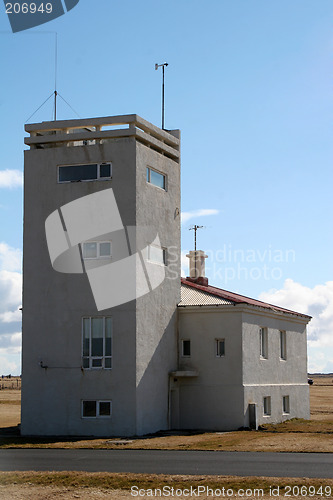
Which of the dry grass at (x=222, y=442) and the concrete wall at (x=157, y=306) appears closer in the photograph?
the dry grass at (x=222, y=442)

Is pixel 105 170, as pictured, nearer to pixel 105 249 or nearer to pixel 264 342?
pixel 105 249

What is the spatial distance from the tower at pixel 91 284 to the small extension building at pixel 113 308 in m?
0.04

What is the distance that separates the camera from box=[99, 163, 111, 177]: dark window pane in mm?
34375

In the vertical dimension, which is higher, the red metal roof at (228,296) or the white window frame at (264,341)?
the red metal roof at (228,296)

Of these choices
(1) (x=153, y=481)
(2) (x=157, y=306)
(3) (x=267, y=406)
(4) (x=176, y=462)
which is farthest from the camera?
(3) (x=267, y=406)

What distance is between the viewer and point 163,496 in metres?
17.1

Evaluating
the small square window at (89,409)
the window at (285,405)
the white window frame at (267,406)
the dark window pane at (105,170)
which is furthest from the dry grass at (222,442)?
the dark window pane at (105,170)

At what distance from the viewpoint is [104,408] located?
33.2 meters

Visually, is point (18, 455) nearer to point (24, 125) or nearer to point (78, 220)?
point (78, 220)

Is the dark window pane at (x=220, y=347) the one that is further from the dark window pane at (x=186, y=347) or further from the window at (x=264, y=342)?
the window at (x=264, y=342)

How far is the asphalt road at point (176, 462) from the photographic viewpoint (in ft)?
66.3

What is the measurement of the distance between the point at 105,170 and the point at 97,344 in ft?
24.8

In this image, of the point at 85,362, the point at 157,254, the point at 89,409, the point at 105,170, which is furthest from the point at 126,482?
the point at 105,170

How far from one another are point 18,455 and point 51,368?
7.91 m
